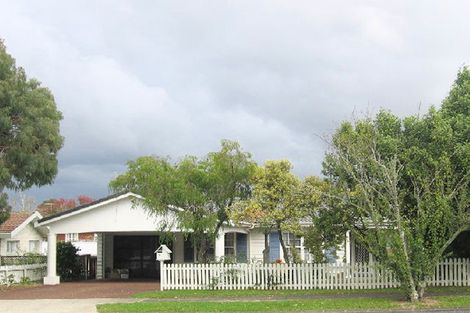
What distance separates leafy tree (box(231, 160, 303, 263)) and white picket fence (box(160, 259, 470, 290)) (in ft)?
5.36

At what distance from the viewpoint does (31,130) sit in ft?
84.2

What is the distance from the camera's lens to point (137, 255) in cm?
3391

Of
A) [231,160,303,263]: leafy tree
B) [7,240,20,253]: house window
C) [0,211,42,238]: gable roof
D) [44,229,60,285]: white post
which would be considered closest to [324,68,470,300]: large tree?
[231,160,303,263]: leafy tree

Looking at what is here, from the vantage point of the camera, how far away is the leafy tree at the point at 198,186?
22.7 m

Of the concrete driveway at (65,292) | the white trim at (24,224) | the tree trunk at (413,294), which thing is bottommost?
the concrete driveway at (65,292)

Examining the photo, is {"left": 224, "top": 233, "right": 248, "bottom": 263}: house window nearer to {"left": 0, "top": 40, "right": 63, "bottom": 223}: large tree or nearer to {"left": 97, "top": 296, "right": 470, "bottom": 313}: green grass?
{"left": 0, "top": 40, "right": 63, "bottom": 223}: large tree

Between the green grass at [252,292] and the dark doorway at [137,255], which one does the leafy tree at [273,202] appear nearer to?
the green grass at [252,292]

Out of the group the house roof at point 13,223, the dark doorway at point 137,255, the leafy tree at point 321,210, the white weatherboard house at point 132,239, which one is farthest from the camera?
the house roof at point 13,223

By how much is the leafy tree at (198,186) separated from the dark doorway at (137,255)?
421 inches

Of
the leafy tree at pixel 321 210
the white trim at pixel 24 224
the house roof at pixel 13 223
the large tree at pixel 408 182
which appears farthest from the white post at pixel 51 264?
the large tree at pixel 408 182

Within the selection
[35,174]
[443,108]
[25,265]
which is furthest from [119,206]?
[443,108]

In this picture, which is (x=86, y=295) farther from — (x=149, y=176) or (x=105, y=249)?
(x=105, y=249)

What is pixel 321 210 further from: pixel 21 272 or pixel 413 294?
pixel 21 272

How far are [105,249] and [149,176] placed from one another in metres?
11.9
